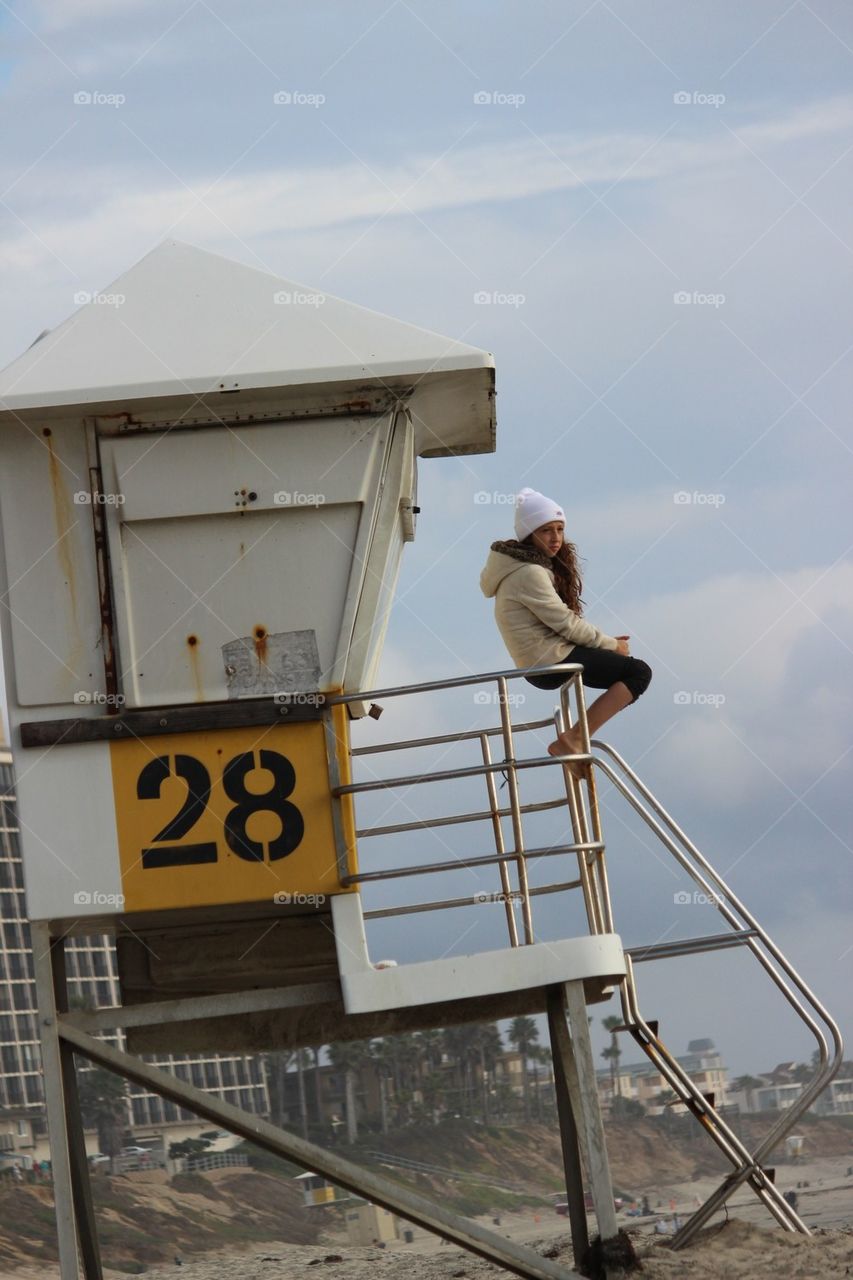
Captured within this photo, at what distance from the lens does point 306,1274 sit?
1420cm

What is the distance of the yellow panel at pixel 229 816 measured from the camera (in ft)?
29.9

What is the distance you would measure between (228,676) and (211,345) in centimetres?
198

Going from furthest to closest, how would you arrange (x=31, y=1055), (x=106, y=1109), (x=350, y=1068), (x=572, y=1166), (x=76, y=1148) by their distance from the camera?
(x=350, y=1068) < (x=106, y=1109) < (x=31, y=1055) < (x=572, y=1166) < (x=76, y=1148)

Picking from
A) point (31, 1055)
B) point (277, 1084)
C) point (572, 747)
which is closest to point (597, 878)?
point (572, 747)

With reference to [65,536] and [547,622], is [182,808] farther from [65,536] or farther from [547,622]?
[547,622]

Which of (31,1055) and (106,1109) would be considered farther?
(106,1109)

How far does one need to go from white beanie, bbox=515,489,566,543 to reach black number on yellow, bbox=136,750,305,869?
215 centimetres

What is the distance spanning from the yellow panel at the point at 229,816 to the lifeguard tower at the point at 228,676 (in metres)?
0.01

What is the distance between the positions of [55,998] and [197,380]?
372cm

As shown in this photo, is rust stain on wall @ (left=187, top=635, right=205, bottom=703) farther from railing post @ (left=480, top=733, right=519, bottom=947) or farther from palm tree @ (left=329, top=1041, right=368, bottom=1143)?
palm tree @ (left=329, top=1041, right=368, bottom=1143)

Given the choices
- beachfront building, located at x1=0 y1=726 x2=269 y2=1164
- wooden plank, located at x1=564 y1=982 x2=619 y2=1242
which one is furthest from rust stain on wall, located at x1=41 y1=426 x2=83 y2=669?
beachfront building, located at x1=0 y1=726 x2=269 y2=1164

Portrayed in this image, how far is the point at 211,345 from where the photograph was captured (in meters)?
9.46

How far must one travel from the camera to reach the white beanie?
9914 millimetres

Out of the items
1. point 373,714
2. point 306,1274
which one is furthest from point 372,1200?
point 306,1274
